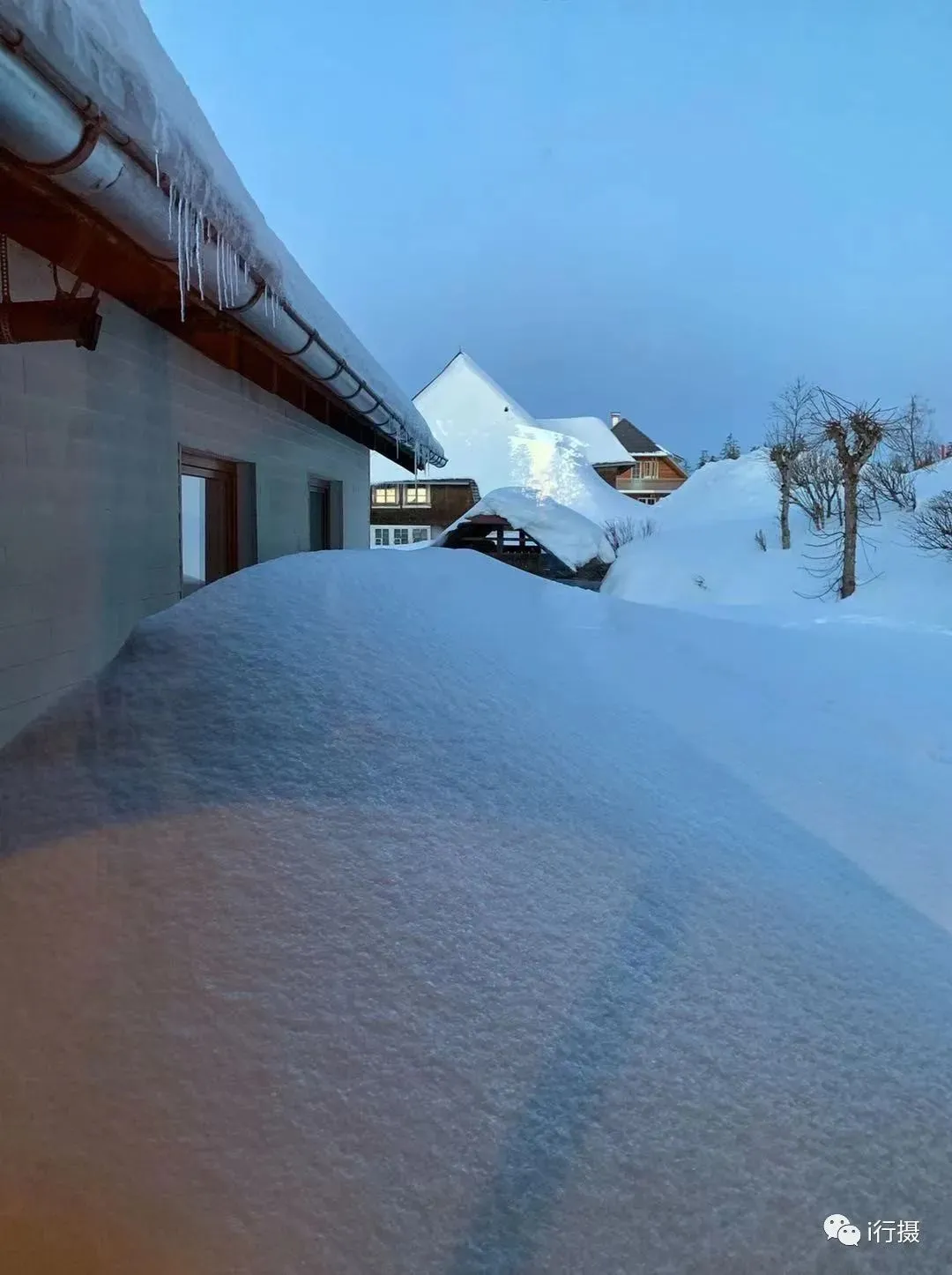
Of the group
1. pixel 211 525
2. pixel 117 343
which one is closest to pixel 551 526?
pixel 211 525

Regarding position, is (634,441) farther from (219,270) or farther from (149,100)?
(149,100)

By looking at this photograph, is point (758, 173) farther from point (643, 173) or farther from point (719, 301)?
point (719, 301)

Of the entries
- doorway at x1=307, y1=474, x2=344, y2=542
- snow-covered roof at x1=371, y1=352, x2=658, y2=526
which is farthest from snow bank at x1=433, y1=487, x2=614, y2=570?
snow-covered roof at x1=371, y1=352, x2=658, y2=526

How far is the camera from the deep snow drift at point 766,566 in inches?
366

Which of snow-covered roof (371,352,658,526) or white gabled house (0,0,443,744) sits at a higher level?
snow-covered roof (371,352,658,526)

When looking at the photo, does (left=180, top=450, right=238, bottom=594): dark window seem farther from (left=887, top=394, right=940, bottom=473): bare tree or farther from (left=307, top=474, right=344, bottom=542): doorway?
(left=887, top=394, right=940, bottom=473): bare tree

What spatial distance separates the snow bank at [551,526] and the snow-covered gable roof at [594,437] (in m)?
14.4

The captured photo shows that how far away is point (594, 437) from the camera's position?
3145 cm

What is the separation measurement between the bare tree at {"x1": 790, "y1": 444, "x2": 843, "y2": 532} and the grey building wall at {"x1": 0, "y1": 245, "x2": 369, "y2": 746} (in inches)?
447

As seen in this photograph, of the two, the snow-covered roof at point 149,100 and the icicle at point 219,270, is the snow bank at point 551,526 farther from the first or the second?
the icicle at point 219,270

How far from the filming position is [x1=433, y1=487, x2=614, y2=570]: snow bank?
1566 cm

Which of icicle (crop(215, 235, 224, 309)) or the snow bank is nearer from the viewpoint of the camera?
icicle (crop(215, 235, 224, 309))

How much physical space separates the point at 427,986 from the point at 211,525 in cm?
398

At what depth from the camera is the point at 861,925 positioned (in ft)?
4.51
